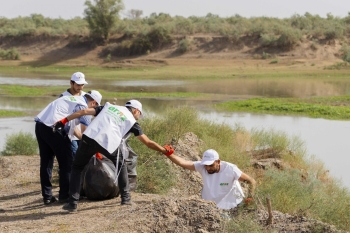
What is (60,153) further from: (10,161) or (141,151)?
(10,161)

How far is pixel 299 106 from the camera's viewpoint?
2758 centimetres

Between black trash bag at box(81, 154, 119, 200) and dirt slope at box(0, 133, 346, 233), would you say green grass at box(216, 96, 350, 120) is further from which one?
dirt slope at box(0, 133, 346, 233)

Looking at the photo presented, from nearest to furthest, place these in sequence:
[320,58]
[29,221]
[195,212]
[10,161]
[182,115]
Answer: [195,212]
[29,221]
[10,161]
[182,115]
[320,58]

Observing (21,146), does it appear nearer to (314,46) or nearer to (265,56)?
(265,56)

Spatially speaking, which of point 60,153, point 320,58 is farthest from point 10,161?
point 320,58

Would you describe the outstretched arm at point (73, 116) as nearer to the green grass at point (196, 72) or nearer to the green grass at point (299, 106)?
the green grass at point (299, 106)

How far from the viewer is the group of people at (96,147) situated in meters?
8.12

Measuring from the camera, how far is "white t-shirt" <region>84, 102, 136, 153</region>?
814 cm

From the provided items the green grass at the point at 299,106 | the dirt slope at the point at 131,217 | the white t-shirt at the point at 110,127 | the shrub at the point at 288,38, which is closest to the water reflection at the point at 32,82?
the green grass at the point at 299,106

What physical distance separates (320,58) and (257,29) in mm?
9412

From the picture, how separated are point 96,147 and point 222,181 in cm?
156

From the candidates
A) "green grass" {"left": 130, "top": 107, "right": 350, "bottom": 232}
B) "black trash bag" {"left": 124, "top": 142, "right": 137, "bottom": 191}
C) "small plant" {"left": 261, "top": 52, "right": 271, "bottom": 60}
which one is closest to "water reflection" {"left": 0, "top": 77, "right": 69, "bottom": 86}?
"small plant" {"left": 261, "top": 52, "right": 271, "bottom": 60}

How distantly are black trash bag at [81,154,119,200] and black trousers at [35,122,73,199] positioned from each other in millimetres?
272

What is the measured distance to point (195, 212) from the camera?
7531mm
